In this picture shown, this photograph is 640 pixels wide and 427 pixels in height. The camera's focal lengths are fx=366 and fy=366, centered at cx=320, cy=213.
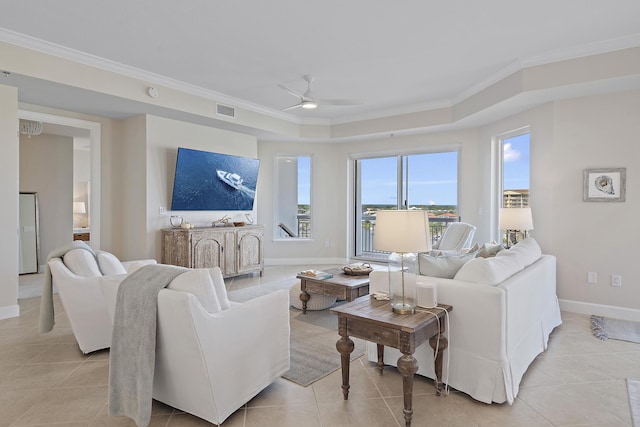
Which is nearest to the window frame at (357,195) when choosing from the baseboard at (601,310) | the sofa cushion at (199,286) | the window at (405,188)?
the window at (405,188)

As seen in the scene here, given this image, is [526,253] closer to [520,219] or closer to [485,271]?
[485,271]

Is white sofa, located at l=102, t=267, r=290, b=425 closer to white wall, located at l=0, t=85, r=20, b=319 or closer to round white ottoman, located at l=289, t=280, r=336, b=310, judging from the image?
round white ottoman, located at l=289, t=280, r=336, b=310

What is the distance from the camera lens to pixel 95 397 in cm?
238

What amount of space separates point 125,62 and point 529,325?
4.80m

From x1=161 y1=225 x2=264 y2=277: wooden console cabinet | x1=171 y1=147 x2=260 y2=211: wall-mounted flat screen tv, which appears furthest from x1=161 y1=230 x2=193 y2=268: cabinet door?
x1=171 y1=147 x2=260 y2=211: wall-mounted flat screen tv

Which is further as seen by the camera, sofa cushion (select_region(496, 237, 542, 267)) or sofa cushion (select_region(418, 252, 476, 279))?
sofa cushion (select_region(496, 237, 542, 267))

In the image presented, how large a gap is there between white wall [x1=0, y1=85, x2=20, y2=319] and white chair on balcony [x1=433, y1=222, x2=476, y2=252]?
5281 millimetres

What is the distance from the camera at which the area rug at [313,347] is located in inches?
107

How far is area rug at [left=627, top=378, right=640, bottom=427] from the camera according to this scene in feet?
7.06

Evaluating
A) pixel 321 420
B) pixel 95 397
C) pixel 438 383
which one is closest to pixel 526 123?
pixel 438 383

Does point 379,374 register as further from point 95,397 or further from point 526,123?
point 526,123

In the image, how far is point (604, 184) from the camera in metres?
4.09

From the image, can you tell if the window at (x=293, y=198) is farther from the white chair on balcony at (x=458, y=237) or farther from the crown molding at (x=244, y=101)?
the white chair on balcony at (x=458, y=237)

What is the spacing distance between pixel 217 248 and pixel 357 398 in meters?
3.67
